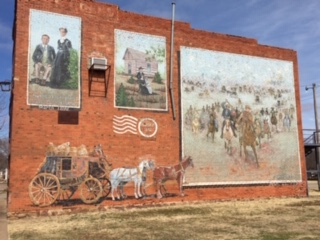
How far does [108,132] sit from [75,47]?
357 cm

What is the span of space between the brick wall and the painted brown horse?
30 cm

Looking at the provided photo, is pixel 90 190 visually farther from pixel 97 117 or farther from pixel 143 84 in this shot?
pixel 143 84

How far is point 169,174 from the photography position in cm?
1677

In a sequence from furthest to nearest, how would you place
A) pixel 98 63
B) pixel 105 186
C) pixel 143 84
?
pixel 143 84
pixel 98 63
pixel 105 186

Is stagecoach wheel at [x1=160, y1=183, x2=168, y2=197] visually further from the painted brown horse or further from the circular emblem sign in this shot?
the circular emblem sign

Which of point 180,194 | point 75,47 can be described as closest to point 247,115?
point 180,194

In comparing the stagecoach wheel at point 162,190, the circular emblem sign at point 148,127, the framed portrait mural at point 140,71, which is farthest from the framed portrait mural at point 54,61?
the stagecoach wheel at point 162,190

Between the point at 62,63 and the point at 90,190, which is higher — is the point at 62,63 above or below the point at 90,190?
above

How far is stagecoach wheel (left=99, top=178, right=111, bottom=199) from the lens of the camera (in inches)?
603

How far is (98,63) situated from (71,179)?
15.0ft

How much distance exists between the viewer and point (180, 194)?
666 inches

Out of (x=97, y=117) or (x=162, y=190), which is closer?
(x=97, y=117)

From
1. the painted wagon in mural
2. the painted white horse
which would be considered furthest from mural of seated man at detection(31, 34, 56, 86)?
the painted white horse

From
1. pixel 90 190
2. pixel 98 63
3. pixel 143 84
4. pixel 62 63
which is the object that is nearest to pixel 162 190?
pixel 90 190
